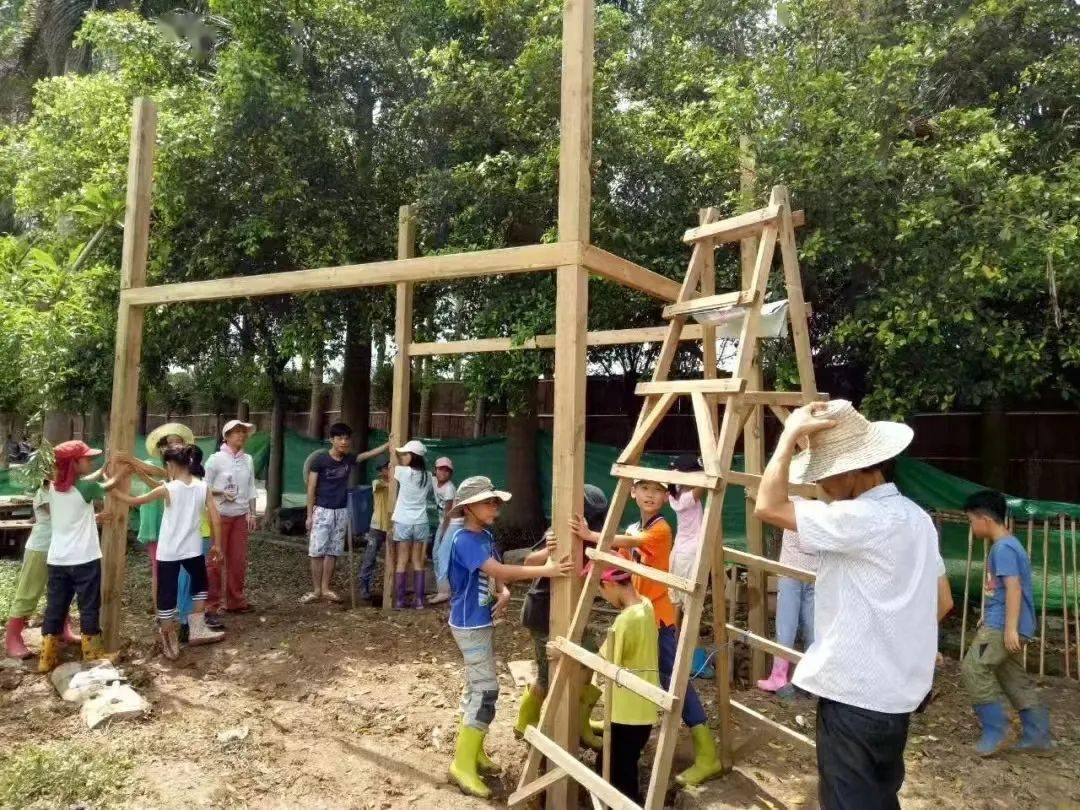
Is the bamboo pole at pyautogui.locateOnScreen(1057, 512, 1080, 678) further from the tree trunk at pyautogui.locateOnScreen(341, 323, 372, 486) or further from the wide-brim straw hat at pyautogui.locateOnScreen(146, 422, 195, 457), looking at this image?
the tree trunk at pyautogui.locateOnScreen(341, 323, 372, 486)

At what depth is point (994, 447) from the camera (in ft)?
30.0

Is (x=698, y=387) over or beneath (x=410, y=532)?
over

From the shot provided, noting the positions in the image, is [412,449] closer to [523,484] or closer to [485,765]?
[485,765]

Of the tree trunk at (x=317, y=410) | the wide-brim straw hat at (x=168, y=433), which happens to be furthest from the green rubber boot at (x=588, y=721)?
the tree trunk at (x=317, y=410)

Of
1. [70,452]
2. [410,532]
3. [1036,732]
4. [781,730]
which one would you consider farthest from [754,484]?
[70,452]

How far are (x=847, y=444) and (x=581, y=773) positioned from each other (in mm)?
1662

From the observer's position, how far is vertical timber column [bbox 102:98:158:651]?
542 centimetres

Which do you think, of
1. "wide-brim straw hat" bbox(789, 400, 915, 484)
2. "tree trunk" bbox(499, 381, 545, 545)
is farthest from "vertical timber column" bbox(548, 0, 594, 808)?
"tree trunk" bbox(499, 381, 545, 545)

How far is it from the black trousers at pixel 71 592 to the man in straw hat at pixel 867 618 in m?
4.68

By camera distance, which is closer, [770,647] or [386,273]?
[770,647]

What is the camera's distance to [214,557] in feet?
20.6

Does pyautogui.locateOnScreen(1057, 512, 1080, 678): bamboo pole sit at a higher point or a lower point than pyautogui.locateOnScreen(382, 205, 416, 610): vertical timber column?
lower

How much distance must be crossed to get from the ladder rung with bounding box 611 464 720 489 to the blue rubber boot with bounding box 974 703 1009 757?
2701mm

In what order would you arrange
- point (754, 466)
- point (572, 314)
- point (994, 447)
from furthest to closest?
point (994, 447)
point (754, 466)
point (572, 314)
